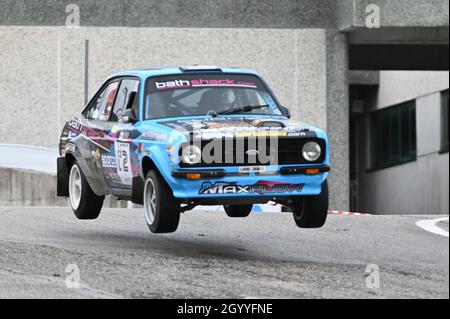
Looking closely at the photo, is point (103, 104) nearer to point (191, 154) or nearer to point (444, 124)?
point (191, 154)

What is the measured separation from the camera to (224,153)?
37.4 feet

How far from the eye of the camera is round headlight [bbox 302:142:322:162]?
11711 millimetres

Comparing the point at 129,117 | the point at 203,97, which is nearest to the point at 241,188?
→ the point at 203,97

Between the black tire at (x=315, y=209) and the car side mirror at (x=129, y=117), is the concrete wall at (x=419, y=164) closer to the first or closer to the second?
the black tire at (x=315, y=209)

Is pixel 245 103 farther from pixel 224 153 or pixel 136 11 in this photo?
pixel 136 11

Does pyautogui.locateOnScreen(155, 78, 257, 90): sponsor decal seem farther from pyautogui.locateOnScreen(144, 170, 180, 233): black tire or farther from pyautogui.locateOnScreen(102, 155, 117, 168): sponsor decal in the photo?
pyautogui.locateOnScreen(144, 170, 180, 233): black tire

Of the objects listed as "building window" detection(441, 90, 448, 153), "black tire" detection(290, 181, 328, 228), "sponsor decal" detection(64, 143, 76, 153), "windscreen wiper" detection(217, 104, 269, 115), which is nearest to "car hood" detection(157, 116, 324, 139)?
"windscreen wiper" detection(217, 104, 269, 115)

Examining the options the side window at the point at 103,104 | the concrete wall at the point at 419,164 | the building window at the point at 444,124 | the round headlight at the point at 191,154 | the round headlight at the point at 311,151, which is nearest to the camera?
the round headlight at the point at 191,154

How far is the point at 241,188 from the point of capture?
1145cm

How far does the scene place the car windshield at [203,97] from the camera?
12.4m

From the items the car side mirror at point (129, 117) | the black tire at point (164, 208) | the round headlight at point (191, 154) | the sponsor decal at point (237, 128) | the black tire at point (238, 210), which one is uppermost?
the car side mirror at point (129, 117)

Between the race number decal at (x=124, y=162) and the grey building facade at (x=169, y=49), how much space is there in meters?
14.1

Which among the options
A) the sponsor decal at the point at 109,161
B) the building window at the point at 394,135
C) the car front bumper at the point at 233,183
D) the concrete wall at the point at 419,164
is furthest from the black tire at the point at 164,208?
the building window at the point at 394,135
